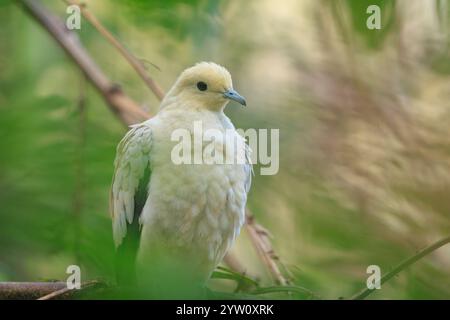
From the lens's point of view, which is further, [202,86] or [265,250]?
[202,86]

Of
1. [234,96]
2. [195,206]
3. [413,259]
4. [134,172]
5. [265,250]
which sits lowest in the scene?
[413,259]

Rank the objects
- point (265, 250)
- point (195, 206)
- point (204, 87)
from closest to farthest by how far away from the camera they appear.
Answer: point (265, 250)
point (195, 206)
point (204, 87)

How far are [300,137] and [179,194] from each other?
407 millimetres

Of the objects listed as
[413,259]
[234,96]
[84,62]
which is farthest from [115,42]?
[413,259]

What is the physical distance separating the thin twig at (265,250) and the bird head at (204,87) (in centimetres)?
36

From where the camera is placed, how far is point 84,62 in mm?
1496

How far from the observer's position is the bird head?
5.08 feet

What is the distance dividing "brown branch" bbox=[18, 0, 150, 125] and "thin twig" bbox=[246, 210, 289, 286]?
402 mm

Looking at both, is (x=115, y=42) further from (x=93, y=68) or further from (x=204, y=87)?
(x=204, y=87)

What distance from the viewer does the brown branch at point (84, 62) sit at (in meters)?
1.46

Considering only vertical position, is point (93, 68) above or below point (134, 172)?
above

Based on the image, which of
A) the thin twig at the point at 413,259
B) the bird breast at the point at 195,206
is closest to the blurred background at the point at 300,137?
the thin twig at the point at 413,259
